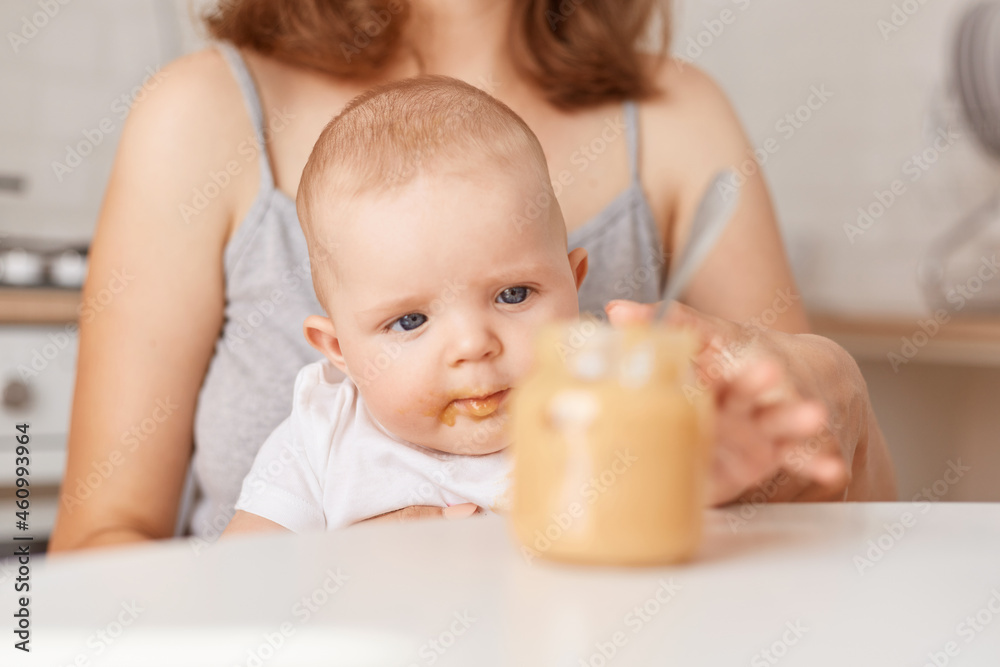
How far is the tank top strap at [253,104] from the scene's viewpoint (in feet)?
3.78

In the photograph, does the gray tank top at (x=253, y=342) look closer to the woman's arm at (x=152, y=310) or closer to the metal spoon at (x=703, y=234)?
the woman's arm at (x=152, y=310)

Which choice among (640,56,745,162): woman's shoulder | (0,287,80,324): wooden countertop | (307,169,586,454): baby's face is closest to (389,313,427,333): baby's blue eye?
(307,169,586,454): baby's face

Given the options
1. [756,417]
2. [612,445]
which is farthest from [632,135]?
[612,445]

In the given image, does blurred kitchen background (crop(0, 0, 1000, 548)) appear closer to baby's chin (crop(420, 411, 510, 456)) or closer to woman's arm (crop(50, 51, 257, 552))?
woman's arm (crop(50, 51, 257, 552))

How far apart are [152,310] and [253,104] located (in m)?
0.29

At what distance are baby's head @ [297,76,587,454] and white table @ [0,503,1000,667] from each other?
A: 32cm

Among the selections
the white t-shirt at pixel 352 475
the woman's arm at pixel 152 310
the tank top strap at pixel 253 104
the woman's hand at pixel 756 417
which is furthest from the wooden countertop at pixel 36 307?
the woman's hand at pixel 756 417

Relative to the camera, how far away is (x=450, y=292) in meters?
0.79

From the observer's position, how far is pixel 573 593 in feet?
1.26

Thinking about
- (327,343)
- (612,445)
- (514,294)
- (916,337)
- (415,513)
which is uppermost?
(612,445)

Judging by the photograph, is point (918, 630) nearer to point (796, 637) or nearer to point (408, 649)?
point (796, 637)

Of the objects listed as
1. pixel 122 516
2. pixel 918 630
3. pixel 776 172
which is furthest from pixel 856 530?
pixel 776 172

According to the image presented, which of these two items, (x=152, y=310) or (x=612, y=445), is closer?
(x=612, y=445)

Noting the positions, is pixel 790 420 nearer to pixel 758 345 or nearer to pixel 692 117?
pixel 758 345
